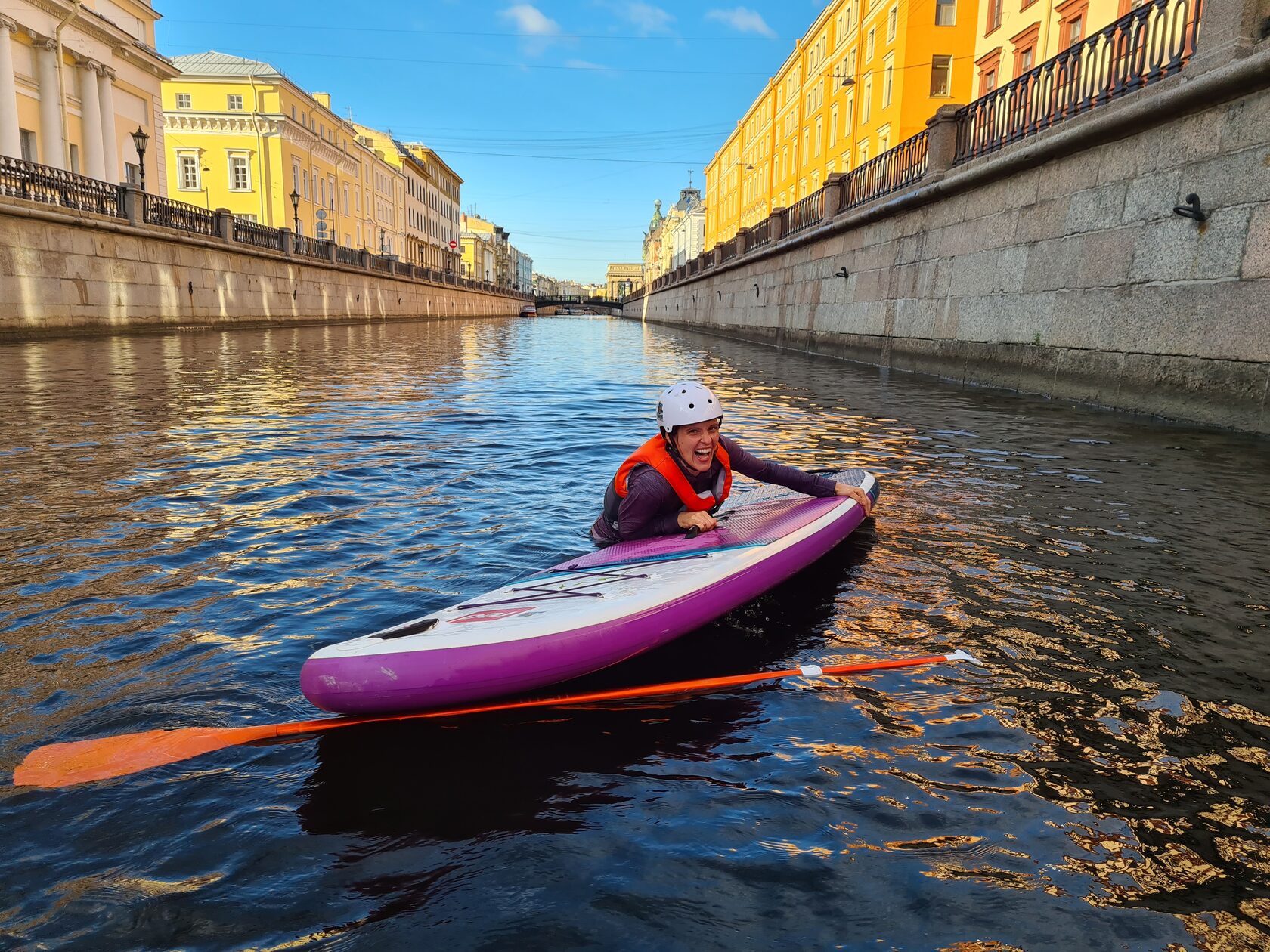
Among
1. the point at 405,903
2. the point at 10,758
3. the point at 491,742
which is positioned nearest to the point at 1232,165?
the point at 491,742

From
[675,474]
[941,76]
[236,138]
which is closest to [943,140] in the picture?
[675,474]

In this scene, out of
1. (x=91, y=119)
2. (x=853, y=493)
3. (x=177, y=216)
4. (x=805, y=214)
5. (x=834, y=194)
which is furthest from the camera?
(x=91, y=119)

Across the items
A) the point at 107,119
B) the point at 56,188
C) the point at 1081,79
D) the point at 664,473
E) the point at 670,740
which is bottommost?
the point at 670,740

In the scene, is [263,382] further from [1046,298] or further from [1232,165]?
[1232,165]

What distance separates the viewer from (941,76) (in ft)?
114

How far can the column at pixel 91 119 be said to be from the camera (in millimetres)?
30312

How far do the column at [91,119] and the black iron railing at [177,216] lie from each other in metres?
6.97

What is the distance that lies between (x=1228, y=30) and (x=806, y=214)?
1582 centimetres

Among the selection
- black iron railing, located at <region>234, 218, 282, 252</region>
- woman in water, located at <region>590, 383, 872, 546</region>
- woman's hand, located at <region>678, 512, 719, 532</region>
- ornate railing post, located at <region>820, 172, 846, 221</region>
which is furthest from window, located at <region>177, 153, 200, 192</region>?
woman's hand, located at <region>678, 512, 719, 532</region>

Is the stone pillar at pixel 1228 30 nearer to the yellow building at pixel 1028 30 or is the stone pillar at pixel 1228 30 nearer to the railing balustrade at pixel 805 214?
the yellow building at pixel 1028 30

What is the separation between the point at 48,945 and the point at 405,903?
75 centimetres

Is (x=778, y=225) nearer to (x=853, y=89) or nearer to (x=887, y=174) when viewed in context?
(x=887, y=174)

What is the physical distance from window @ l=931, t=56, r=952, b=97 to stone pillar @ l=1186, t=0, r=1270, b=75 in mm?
29027

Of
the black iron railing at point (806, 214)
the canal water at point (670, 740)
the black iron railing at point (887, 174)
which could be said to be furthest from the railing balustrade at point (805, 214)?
the canal water at point (670, 740)
